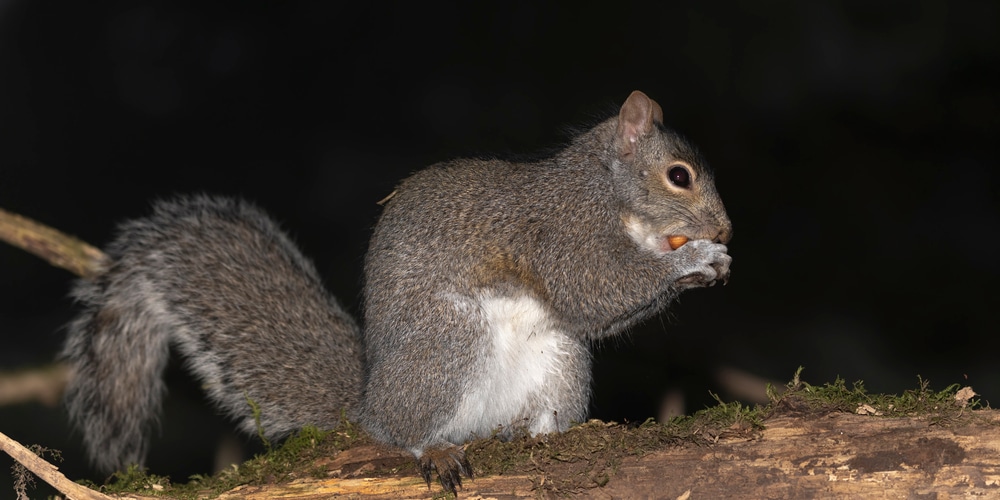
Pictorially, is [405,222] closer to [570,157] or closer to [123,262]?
[570,157]

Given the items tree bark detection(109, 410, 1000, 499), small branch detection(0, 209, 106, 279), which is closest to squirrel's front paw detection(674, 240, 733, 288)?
tree bark detection(109, 410, 1000, 499)

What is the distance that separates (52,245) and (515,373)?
91.4 inches

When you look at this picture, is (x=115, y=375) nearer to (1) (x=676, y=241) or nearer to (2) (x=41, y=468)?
(2) (x=41, y=468)

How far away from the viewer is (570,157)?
331cm

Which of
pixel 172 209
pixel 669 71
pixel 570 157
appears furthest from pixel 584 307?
pixel 669 71

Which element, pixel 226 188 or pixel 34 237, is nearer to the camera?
pixel 34 237

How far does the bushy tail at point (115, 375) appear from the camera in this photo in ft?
11.1

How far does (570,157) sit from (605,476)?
4.60ft

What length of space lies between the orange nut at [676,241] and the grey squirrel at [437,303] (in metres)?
0.03

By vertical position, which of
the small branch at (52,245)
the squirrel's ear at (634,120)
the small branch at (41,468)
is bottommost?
the small branch at (41,468)

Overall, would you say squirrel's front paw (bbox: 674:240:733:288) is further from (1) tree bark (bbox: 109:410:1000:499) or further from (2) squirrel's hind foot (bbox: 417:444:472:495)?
(2) squirrel's hind foot (bbox: 417:444:472:495)

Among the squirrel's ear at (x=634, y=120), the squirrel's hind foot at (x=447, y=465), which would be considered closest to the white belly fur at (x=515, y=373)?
the squirrel's hind foot at (x=447, y=465)

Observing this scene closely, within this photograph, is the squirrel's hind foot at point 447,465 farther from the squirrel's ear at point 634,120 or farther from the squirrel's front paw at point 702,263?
the squirrel's ear at point 634,120

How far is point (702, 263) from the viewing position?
2.95 meters
